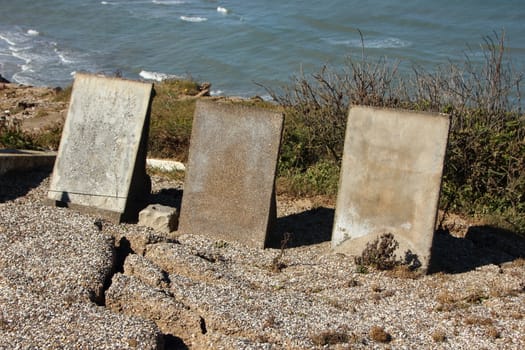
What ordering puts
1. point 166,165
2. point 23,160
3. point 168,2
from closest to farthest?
point 23,160 → point 166,165 → point 168,2

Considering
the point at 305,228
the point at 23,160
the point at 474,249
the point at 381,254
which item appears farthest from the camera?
the point at 23,160

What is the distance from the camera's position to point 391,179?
7.99 metres

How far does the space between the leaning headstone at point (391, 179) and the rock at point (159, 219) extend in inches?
72.2

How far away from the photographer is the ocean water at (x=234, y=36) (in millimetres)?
28844

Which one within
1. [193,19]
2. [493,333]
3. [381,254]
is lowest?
[493,333]

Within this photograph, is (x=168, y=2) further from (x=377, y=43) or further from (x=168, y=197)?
(x=168, y=197)

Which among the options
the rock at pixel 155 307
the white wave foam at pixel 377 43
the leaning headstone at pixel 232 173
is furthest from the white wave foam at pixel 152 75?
the rock at pixel 155 307

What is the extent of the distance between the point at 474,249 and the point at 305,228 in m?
1.95

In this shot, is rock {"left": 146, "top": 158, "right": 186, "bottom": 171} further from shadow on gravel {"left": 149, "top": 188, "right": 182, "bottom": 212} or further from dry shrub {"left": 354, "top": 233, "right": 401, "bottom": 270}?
dry shrub {"left": 354, "top": 233, "right": 401, "bottom": 270}

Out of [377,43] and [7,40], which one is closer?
[377,43]

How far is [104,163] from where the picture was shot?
28.9ft

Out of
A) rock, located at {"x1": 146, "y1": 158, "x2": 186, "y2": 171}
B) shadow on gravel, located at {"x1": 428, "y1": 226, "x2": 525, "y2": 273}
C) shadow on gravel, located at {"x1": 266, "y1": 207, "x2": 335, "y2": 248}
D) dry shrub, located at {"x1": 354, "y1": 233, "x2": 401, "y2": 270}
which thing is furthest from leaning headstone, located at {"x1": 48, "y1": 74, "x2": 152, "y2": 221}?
shadow on gravel, located at {"x1": 428, "y1": 226, "x2": 525, "y2": 273}

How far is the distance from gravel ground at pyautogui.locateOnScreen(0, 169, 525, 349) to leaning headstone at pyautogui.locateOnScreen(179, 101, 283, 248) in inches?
9.0

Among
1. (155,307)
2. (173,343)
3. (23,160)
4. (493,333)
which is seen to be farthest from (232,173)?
(493,333)
